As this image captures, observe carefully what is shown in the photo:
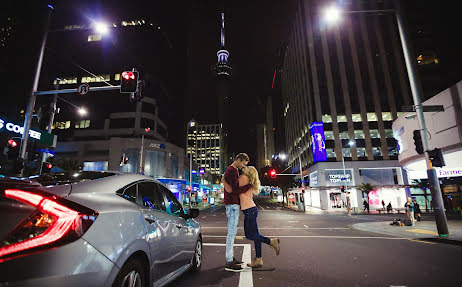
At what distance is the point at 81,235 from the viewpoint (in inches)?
69.1

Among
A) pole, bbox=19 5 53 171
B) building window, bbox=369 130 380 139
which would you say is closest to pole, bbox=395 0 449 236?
pole, bbox=19 5 53 171

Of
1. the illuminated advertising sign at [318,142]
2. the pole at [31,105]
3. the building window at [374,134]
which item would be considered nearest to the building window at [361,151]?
the building window at [374,134]

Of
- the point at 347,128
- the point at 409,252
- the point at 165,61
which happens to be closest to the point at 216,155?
the point at 165,61

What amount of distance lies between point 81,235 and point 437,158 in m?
11.8

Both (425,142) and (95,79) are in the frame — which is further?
(95,79)

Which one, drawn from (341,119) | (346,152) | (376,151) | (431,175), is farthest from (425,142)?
(376,151)

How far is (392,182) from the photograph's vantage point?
3909cm

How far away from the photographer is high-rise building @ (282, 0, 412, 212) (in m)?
39.8

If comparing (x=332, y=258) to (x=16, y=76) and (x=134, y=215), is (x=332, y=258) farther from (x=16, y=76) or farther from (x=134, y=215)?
(x=16, y=76)

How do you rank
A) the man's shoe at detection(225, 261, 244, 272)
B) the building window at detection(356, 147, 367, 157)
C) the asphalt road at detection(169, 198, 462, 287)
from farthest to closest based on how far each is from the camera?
the building window at detection(356, 147, 367, 157) → the man's shoe at detection(225, 261, 244, 272) → the asphalt road at detection(169, 198, 462, 287)

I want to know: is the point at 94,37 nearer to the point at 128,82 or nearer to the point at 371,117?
the point at 128,82

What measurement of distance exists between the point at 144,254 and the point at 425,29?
6128 cm

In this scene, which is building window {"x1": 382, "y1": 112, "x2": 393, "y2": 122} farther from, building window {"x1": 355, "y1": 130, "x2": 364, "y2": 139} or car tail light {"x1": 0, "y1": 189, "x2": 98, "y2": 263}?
car tail light {"x1": 0, "y1": 189, "x2": 98, "y2": 263}

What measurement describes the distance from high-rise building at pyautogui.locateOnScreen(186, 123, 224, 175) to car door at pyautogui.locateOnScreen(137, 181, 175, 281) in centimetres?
14586
